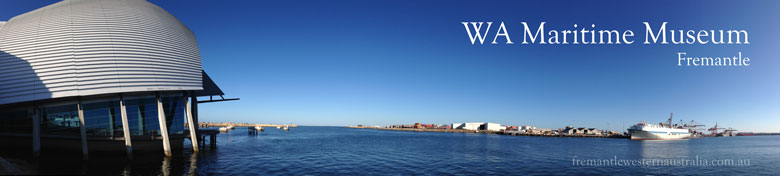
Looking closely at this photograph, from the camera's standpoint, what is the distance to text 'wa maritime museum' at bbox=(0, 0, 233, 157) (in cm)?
2648

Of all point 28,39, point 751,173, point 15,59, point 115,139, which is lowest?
point 751,173

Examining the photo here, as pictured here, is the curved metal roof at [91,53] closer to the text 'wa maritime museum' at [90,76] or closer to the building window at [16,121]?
the text 'wa maritime museum' at [90,76]

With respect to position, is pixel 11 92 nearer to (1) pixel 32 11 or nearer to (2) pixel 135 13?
(2) pixel 135 13

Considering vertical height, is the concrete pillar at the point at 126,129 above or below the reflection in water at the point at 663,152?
above

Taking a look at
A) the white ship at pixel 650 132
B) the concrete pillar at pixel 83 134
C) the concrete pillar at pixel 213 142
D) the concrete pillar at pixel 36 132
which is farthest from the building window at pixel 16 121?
the white ship at pixel 650 132

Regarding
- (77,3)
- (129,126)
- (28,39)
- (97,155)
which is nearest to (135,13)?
(77,3)

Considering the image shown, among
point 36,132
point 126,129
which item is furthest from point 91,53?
point 36,132

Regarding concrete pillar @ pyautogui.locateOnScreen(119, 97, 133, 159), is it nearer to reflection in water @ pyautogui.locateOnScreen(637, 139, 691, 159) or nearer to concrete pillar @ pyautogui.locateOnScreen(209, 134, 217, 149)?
concrete pillar @ pyautogui.locateOnScreen(209, 134, 217, 149)

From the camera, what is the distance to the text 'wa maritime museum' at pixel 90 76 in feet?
86.9

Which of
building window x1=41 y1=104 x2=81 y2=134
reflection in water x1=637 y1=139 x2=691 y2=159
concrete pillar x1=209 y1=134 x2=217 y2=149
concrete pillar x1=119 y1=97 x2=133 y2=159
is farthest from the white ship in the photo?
building window x1=41 y1=104 x2=81 y2=134

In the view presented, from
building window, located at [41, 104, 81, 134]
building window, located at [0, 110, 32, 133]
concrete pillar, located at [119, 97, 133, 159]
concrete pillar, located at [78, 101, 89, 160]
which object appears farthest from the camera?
building window, located at [0, 110, 32, 133]

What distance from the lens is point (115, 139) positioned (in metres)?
30.0

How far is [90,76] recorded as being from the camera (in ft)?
88.8

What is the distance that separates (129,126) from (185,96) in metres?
5.64
